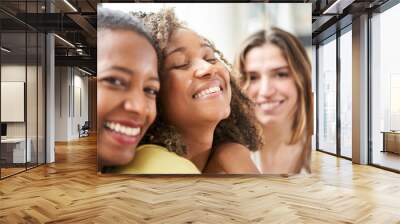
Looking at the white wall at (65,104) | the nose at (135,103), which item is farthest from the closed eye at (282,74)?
the white wall at (65,104)

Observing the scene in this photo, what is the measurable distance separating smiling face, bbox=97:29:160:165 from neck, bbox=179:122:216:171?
0.65 metres

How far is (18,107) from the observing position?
7.14 metres

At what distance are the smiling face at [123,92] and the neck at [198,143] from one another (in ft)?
2.12

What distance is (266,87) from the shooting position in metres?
6.30

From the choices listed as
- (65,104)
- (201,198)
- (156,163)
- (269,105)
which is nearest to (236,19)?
(269,105)

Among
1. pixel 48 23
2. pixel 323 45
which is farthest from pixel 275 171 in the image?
pixel 323 45

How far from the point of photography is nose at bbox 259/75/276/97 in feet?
20.6

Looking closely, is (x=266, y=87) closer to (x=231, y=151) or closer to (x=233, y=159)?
(x=231, y=151)

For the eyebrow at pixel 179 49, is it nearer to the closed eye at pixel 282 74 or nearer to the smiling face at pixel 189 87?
the smiling face at pixel 189 87

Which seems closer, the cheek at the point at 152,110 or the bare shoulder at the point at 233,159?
the cheek at the point at 152,110

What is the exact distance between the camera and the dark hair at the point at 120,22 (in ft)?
20.5

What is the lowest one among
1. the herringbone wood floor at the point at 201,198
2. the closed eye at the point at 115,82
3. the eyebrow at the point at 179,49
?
the herringbone wood floor at the point at 201,198

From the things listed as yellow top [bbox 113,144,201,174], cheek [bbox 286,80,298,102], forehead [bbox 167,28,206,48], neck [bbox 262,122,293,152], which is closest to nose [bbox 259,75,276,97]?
cheek [bbox 286,80,298,102]

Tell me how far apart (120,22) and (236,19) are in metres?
1.89
